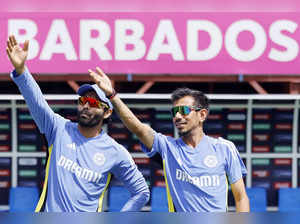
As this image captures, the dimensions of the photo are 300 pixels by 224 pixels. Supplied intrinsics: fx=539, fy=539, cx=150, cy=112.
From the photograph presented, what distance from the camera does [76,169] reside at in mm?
4066

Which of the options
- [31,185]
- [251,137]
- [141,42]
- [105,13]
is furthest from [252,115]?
[31,185]

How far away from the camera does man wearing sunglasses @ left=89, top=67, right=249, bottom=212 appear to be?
3910 millimetres

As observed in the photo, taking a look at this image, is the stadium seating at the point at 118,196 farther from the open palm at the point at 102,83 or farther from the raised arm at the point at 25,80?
the open palm at the point at 102,83

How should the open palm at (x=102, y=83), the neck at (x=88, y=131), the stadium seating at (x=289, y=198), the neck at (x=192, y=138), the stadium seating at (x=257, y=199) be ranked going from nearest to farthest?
the open palm at (x=102, y=83), the neck at (x=192, y=138), the neck at (x=88, y=131), the stadium seating at (x=257, y=199), the stadium seating at (x=289, y=198)

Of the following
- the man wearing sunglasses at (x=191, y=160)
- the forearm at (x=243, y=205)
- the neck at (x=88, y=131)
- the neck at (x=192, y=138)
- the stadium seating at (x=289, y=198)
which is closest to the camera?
the man wearing sunglasses at (x=191, y=160)

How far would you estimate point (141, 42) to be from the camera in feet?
23.2

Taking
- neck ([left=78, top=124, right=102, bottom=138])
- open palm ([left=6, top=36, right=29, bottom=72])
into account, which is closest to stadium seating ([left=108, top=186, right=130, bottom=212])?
neck ([left=78, top=124, right=102, bottom=138])

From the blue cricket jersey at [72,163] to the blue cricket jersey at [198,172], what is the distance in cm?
37

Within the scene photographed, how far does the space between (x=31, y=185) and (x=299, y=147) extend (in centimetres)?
414

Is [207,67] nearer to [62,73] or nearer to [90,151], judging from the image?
[62,73]

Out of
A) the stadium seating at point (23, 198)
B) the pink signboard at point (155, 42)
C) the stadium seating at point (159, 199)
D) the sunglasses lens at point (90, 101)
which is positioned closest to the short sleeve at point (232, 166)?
the sunglasses lens at point (90, 101)

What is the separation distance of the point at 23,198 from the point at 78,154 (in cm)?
417

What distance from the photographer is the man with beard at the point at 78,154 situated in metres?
4.00

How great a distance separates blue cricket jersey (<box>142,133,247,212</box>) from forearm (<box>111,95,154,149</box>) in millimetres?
69
